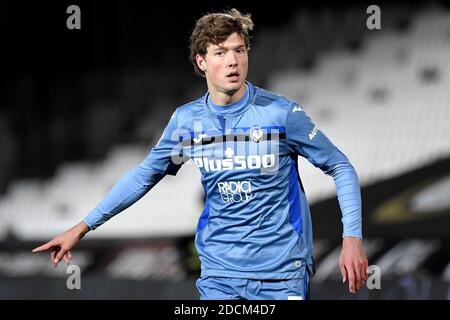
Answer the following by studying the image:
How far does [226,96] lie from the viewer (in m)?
3.72

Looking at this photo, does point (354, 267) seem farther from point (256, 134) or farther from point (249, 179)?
point (256, 134)

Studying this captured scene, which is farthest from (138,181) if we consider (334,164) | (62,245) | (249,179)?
(334,164)

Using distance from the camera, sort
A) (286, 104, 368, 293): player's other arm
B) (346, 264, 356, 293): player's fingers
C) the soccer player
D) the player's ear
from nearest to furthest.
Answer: (346, 264, 356, 293): player's fingers
(286, 104, 368, 293): player's other arm
the soccer player
the player's ear

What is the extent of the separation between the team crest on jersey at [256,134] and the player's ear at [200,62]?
36cm

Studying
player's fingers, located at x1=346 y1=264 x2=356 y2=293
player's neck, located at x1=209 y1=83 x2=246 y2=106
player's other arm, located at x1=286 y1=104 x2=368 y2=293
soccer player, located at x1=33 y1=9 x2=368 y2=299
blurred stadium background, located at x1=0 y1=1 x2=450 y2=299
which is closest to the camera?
player's fingers, located at x1=346 y1=264 x2=356 y2=293

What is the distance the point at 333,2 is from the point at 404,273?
7.52 ft

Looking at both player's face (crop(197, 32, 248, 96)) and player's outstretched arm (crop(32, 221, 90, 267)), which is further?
player's outstretched arm (crop(32, 221, 90, 267))

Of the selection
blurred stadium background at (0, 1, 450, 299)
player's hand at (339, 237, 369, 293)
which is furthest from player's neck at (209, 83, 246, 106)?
blurred stadium background at (0, 1, 450, 299)

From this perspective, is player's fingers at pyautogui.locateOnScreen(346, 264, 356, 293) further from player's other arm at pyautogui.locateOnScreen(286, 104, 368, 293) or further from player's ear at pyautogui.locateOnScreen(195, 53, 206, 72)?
player's ear at pyautogui.locateOnScreen(195, 53, 206, 72)

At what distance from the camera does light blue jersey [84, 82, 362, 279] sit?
3605 millimetres

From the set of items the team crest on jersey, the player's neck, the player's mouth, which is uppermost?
the player's mouth

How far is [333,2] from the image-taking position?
771cm
